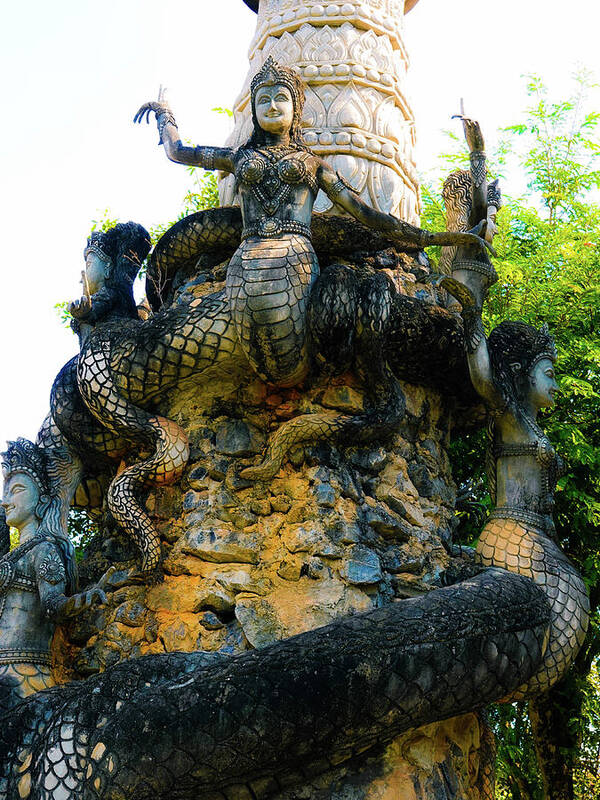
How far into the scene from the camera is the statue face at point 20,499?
523 centimetres

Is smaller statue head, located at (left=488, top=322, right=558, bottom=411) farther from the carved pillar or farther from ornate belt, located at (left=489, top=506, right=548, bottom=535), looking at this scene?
the carved pillar

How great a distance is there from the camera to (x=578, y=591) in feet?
16.4

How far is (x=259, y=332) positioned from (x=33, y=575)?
1644mm

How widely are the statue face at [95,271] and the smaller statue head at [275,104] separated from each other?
3.74ft

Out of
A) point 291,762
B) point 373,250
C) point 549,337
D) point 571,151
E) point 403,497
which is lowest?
point 291,762

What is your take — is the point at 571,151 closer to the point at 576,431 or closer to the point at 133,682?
the point at 576,431

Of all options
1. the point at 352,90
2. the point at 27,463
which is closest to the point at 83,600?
the point at 27,463

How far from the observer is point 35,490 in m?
5.31

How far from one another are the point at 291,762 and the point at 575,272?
6.55 meters

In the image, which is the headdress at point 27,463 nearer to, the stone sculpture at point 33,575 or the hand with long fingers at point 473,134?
the stone sculpture at point 33,575

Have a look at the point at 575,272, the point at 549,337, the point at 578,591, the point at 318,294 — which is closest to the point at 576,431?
the point at 575,272

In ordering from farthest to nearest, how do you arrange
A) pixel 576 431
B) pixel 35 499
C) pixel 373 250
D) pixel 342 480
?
pixel 576 431
pixel 373 250
pixel 35 499
pixel 342 480

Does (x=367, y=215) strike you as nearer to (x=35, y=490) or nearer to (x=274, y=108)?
(x=274, y=108)

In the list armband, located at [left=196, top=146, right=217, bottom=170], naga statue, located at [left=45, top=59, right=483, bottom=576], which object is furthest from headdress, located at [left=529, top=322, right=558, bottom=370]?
armband, located at [left=196, top=146, right=217, bottom=170]
